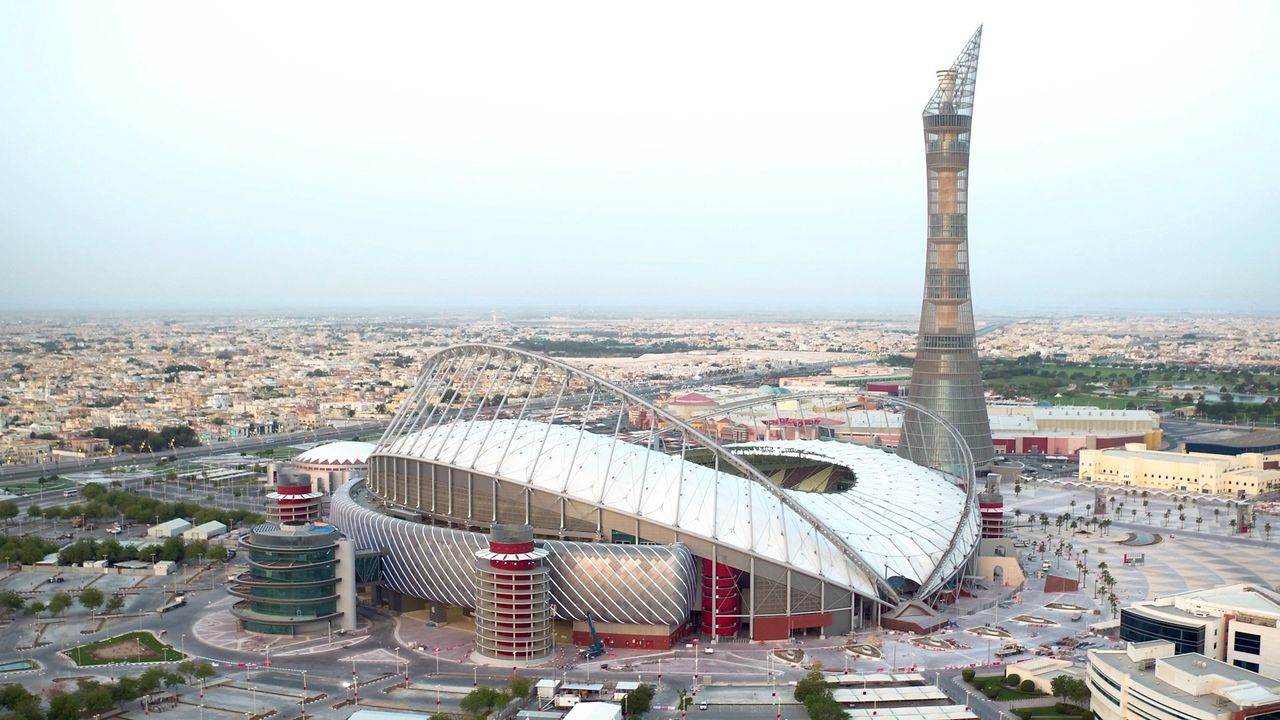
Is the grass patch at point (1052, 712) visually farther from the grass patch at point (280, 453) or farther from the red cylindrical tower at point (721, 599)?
the grass patch at point (280, 453)

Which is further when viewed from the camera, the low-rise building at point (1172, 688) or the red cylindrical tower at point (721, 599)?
the red cylindrical tower at point (721, 599)

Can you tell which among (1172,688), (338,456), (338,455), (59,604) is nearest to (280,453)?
(338,455)

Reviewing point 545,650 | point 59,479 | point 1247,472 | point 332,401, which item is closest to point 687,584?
point 545,650

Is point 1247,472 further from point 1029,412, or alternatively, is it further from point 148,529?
point 148,529

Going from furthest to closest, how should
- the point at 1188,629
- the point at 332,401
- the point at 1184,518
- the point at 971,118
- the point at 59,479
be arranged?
the point at 332,401 → the point at 59,479 → the point at 971,118 → the point at 1184,518 → the point at 1188,629

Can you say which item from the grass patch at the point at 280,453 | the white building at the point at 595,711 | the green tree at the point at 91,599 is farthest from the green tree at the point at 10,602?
the grass patch at the point at 280,453

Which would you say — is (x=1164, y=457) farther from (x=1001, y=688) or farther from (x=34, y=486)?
(x=34, y=486)
